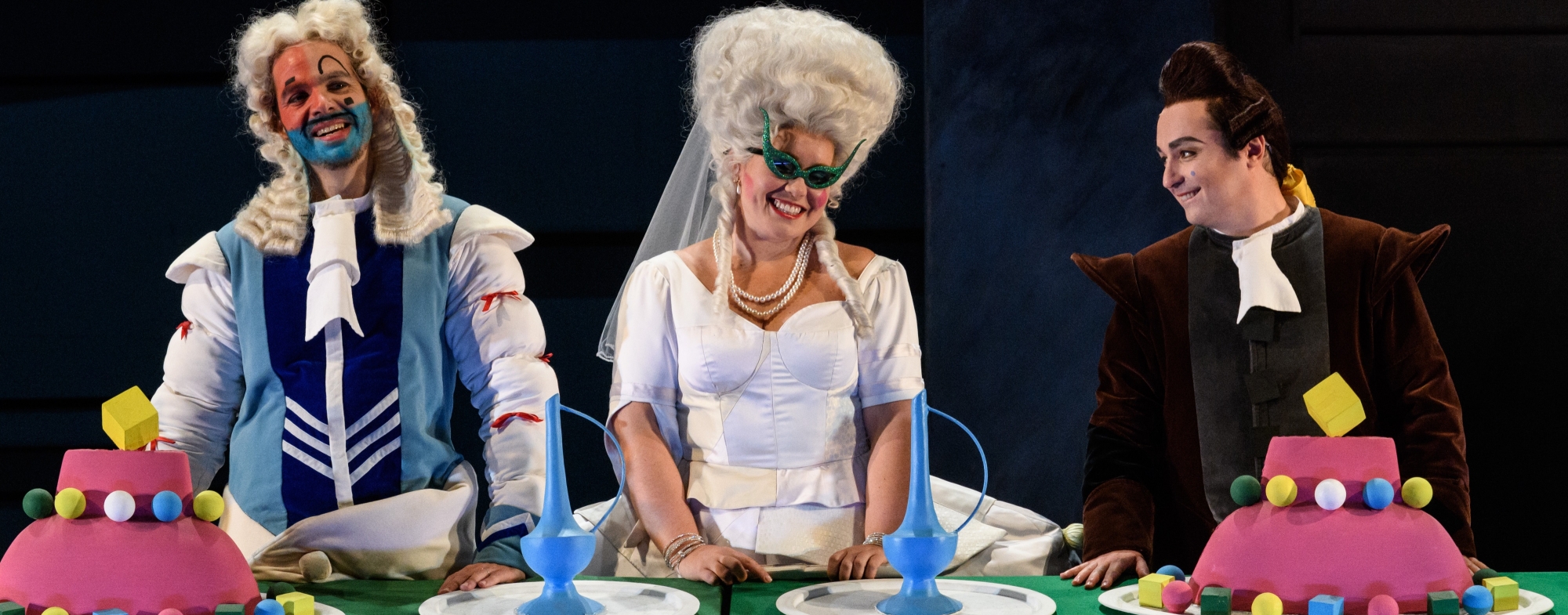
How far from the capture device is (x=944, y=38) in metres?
2.82

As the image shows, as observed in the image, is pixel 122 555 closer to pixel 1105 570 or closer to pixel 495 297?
pixel 495 297

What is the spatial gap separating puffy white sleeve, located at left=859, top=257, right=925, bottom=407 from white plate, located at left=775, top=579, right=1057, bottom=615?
508 mm

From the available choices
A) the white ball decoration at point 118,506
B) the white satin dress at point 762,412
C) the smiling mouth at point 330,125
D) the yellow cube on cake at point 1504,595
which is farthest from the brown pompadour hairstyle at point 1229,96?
the white ball decoration at point 118,506

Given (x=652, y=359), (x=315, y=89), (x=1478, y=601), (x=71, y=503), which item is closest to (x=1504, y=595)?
(x=1478, y=601)

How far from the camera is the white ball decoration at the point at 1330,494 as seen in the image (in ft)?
4.26

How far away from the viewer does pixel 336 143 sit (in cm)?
198

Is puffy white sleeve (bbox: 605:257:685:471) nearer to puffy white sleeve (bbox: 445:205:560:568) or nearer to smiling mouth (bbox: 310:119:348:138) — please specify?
puffy white sleeve (bbox: 445:205:560:568)

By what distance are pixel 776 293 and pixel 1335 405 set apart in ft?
3.11

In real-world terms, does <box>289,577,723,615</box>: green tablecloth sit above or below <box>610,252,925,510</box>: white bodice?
below

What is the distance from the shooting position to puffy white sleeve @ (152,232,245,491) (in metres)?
1.94

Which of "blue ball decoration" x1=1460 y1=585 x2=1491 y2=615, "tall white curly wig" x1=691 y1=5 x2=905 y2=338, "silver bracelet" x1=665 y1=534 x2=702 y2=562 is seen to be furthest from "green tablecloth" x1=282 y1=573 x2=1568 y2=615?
"tall white curly wig" x1=691 y1=5 x2=905 y2=338

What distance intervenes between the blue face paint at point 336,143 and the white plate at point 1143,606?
4.21 feet

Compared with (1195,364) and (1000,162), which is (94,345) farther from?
(1195,364)

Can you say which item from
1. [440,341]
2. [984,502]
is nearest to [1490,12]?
[984,502]
